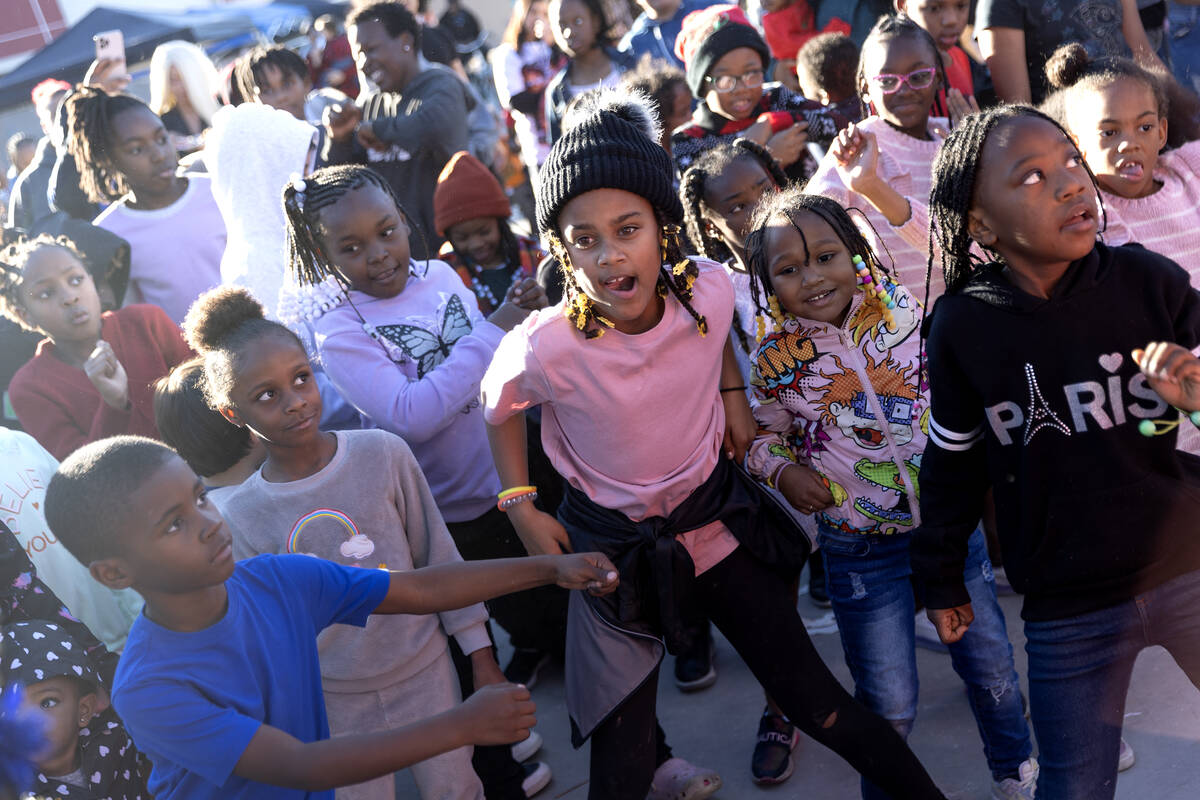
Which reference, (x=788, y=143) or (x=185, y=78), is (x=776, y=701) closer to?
(x=788, y=143)

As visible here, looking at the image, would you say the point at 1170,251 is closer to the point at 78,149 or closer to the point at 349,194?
the point at 349,194

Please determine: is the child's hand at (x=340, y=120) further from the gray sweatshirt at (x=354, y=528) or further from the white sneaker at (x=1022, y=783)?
the white sneaker at (x=1022, y=783)

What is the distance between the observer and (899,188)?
11.7 feet

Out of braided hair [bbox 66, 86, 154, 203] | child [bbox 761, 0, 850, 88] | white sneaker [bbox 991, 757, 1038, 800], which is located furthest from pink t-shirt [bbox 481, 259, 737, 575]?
child [bbox 761, 0, 850, 88]

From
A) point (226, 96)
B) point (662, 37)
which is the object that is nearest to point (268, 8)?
point (226, 96)

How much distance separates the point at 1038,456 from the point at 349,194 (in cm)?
212

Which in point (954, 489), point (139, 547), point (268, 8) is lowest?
point (954, 489)

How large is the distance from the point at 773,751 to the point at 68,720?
193 centimetres

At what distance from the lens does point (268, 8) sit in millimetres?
15523

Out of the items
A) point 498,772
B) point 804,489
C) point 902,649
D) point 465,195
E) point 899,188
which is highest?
point 465,195

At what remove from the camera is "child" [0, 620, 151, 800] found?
2605mm

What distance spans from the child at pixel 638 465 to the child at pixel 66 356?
5.47ft

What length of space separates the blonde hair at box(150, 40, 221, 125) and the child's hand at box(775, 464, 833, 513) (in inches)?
193

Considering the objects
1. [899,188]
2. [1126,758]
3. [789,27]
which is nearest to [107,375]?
[899,188]
